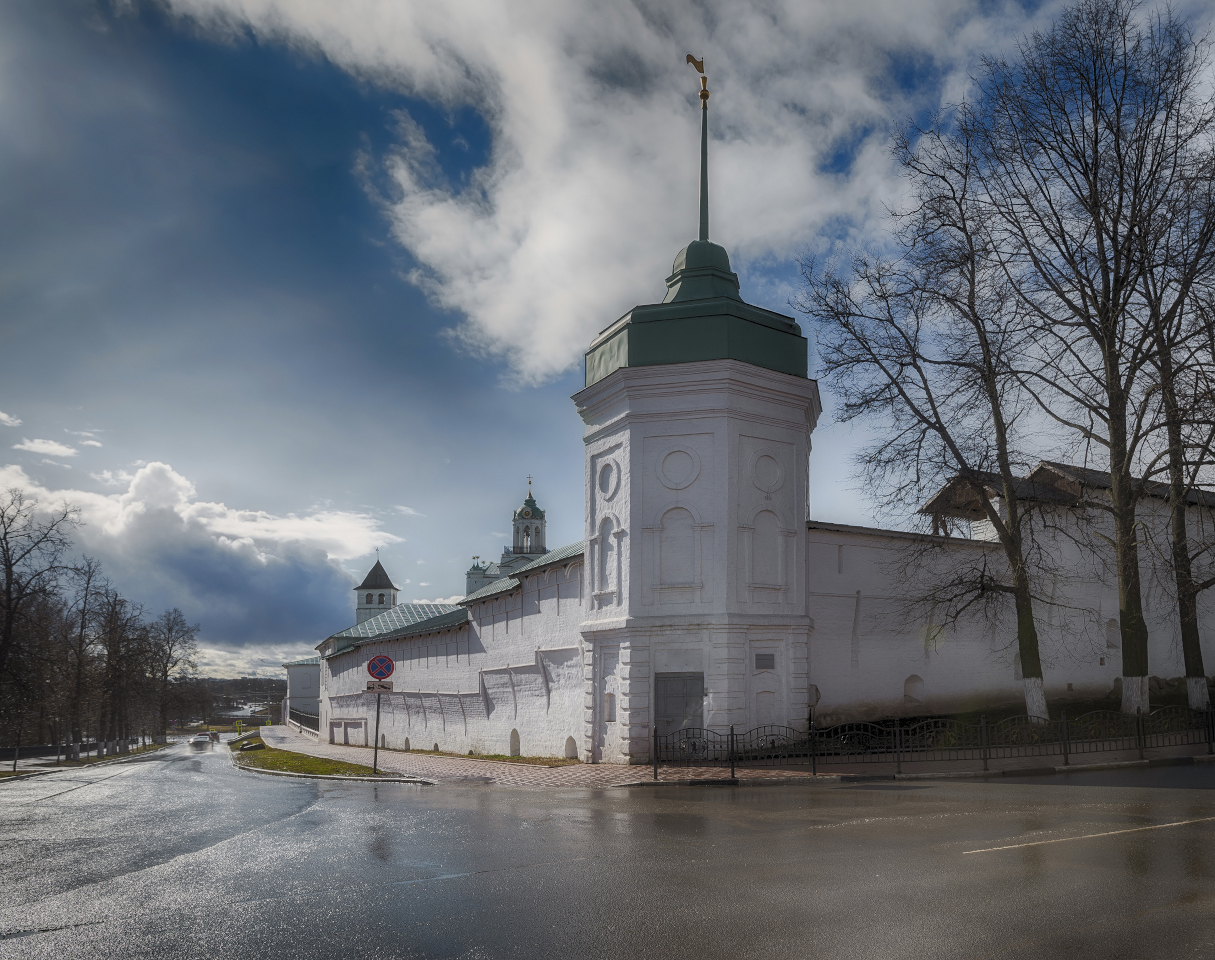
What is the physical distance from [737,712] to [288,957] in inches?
576

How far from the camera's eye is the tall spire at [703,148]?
2423 centimetres

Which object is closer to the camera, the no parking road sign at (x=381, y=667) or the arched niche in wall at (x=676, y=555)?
the no parking road sign at (x=381, y=667)

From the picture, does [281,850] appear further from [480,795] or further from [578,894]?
[480,795]

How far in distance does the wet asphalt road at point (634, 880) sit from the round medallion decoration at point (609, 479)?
9748 millimetres

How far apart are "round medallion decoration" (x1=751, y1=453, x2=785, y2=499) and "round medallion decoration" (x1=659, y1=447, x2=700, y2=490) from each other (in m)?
1.49

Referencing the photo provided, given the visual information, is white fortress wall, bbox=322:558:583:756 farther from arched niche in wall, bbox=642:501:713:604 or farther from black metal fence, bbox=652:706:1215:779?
black metal fence, bbox=652:706:1215:779

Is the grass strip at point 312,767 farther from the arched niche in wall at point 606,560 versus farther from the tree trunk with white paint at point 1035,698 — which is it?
the tree trunk with white paint at point 1035,698

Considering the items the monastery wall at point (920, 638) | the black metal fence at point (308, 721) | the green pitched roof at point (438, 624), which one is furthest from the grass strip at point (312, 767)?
the black metal fence at point (308, 721)

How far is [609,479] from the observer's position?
21844 millimetres

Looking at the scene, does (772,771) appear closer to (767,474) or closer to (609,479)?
(767,474)

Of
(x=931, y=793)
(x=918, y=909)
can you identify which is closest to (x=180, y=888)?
(x=918, y=909)

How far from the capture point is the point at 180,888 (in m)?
7.45

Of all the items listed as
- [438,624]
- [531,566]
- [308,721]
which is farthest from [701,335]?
[308,721]

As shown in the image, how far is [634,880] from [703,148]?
70.5 feet
